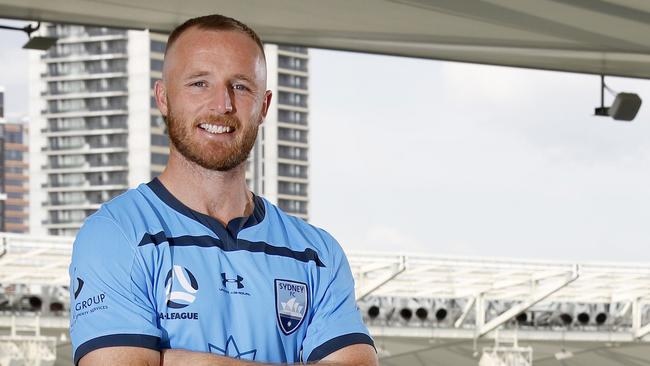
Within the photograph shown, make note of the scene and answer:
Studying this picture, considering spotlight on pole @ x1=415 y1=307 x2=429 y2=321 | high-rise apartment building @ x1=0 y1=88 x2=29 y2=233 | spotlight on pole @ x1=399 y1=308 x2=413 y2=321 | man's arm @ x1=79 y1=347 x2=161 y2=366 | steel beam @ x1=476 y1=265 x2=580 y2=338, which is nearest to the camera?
man's arm @ x1=79 y1=347 x2=161 y2=366

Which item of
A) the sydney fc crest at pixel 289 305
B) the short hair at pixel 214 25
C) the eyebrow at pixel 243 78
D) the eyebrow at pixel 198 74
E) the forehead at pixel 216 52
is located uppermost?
the short hair at pixel 214 25

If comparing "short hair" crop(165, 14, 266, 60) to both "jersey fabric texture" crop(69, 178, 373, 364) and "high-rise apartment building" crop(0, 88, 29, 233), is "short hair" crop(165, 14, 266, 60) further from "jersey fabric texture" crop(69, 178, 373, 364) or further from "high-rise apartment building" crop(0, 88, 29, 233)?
"high-rise apartment building" crop(0, 88, 29, 233)

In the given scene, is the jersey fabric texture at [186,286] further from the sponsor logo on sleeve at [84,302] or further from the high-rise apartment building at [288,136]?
the high-rise apartment building at [288,136]

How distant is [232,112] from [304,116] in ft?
319

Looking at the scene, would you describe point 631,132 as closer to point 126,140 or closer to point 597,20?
point 126,140

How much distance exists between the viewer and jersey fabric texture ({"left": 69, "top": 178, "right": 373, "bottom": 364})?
1600 millimetres

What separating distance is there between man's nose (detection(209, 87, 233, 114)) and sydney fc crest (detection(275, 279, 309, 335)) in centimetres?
24

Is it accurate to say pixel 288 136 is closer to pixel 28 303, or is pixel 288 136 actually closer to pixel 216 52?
pixel 28 303

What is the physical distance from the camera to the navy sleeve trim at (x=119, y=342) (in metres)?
1.57

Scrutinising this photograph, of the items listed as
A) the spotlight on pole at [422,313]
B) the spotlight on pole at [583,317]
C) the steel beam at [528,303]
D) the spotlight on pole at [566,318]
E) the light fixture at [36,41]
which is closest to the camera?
the light fixture at [36,41]

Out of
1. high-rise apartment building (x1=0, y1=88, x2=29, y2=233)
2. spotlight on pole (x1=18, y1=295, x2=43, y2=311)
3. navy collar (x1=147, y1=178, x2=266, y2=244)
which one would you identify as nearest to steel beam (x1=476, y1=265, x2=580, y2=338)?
spotlight on pole (x1=18, y1=295, x2=43, y2=311)

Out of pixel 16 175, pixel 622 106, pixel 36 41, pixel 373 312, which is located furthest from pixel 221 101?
pixel 16 175

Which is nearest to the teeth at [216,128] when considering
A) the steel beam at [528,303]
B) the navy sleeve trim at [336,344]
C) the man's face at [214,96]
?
the man's face at [214,96]

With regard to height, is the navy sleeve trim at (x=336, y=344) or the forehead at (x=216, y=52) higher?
the forehead at (x=216, y=52)
